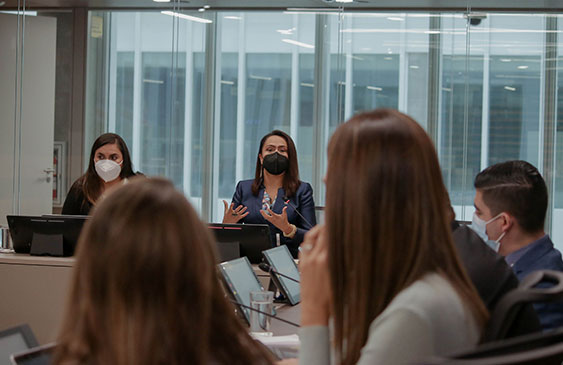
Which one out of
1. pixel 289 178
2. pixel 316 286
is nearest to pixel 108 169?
pixel 289 178

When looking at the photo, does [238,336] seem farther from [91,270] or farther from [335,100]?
[335,100]

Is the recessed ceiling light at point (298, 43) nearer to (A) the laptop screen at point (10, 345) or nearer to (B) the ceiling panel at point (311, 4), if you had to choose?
(B) the ceiling panel at point (311, 4)

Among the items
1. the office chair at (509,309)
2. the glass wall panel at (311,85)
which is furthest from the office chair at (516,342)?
the glass wall panel at (311,85)

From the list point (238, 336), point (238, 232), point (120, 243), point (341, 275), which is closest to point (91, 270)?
point (120, 243)

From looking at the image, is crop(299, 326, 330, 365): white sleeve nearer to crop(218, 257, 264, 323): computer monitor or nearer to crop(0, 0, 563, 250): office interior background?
crop(218, 257, 264, 323): computer monitor

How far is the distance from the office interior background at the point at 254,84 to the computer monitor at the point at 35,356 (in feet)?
15.6

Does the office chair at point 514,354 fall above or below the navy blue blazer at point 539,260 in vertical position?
above

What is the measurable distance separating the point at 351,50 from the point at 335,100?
0.44 meters

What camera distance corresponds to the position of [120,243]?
101cm

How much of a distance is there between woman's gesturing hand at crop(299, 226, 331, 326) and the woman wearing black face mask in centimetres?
252

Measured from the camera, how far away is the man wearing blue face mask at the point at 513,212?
2371mm

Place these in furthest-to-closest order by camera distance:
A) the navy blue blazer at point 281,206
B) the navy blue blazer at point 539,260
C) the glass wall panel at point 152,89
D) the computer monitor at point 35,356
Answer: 1. the glass wall panel at point 152,89
2. the navy blue blazer at point 281,206
3. the navy blue blazer at point 539,260
4. the computer monitor at point 35,356

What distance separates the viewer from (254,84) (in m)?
6.06

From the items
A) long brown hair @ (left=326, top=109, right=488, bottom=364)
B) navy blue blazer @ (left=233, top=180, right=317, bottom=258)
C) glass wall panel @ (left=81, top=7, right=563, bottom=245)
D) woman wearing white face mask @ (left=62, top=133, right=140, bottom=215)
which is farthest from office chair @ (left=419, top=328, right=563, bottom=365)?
glass wall panel @ (left=81, top=7, right=563, bottom=245)
